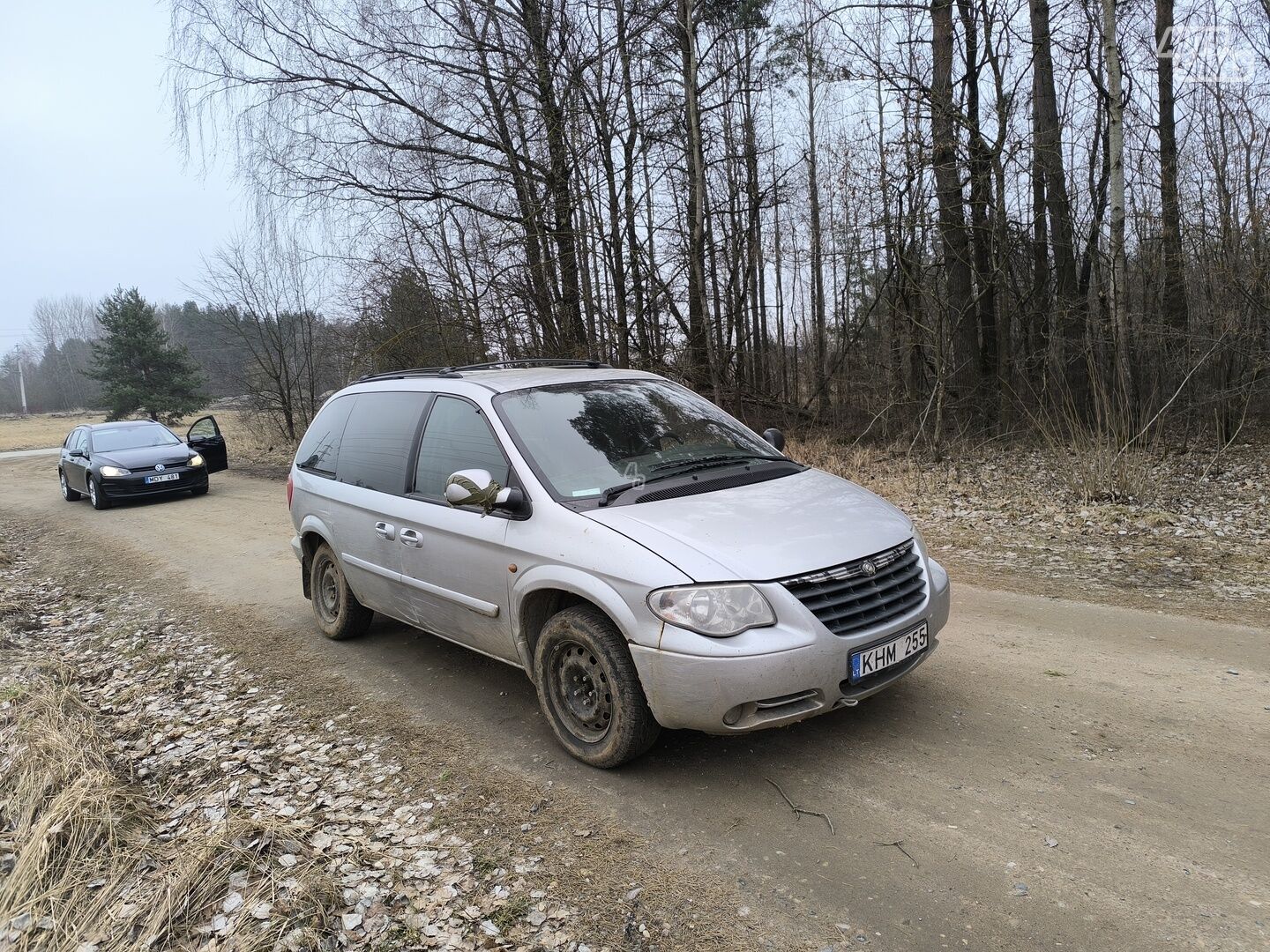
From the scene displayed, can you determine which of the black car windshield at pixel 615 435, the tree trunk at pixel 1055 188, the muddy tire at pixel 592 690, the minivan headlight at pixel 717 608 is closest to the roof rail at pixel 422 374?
the black car windshield at pixel 615 435

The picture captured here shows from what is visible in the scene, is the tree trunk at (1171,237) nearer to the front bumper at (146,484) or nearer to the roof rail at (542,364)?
the roof rail at (542,364)

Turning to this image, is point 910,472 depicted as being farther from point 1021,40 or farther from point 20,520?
point 20,520

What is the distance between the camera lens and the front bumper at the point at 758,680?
10.3 feet

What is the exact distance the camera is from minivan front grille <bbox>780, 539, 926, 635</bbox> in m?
3.26

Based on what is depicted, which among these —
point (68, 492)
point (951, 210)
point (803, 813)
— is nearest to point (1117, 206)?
point (951, 210)

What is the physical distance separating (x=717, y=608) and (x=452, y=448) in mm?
2035

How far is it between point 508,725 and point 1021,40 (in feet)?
48.2

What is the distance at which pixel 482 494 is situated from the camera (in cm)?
389

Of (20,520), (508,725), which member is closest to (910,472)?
(508,725)

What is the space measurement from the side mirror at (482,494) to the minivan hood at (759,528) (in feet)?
1.40

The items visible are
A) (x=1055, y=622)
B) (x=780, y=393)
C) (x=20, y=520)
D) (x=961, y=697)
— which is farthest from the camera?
(x=780, y=393)

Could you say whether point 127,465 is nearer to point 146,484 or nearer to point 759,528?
point 146,484

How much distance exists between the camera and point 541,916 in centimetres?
271

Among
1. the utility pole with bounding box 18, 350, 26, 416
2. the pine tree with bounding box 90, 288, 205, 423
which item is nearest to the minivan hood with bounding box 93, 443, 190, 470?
the pine tree with bounding box 90, 288, 205, 423
